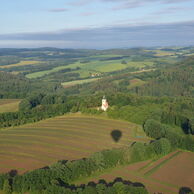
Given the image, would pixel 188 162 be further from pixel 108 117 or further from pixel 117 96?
pixel 117 96

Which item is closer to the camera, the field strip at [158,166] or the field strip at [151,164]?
the field strip at [158,166]

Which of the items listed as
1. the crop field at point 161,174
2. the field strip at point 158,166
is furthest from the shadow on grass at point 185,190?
the field strip at point 158,166

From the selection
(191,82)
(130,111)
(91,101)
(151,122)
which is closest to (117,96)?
(91,101)

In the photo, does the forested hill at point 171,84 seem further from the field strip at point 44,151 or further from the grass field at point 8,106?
the field strip at point 44,151

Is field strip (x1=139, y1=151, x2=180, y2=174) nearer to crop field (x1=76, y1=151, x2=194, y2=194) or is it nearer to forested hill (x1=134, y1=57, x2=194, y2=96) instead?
crop field (x1=76, y1=151, x2=194, y2=194)

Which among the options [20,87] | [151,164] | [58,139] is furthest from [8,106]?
[151,164]
